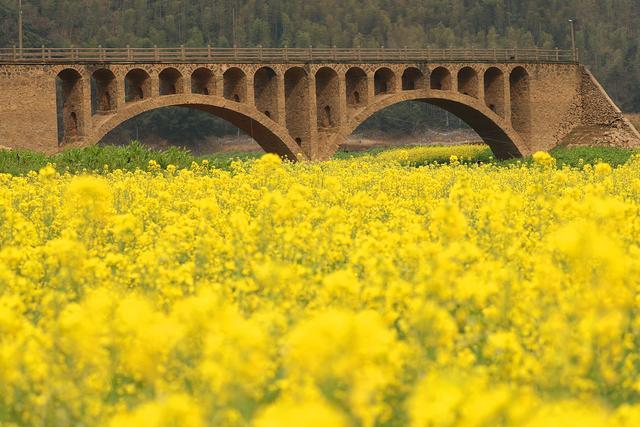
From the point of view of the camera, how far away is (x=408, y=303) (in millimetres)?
6500

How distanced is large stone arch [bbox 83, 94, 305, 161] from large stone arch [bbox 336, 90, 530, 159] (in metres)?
3.09

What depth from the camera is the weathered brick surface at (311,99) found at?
109 feet

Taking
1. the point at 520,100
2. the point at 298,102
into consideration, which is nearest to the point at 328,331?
the point at 298,102

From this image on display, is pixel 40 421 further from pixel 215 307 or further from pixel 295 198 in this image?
pixel 295 198

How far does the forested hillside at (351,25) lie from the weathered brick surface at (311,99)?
43.5 m

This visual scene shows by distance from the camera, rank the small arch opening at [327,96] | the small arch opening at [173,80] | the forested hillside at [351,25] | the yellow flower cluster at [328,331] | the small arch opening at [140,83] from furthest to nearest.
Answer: the forested hillside at [351,25] → the small arch opening at [327,96] → the small arch opening at [173,80] → the small arch opening at [140,83] → the yellow flower cluster at [328,331]

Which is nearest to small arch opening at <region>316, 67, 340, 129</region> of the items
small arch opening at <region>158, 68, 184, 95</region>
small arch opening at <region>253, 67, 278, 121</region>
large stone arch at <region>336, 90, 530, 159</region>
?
large stone arch at <region>336, 90, 530, 159</region>

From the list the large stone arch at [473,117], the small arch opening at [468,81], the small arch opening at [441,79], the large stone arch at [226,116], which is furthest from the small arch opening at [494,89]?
the large stone arch at [226,116]

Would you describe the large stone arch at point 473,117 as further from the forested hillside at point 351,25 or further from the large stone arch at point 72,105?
the forested hillside at point 351,25

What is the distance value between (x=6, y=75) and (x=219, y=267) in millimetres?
26513

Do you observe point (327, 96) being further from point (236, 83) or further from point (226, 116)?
point (226, 116)

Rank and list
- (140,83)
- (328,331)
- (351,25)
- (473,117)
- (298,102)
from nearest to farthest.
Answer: (328,331) < (140,83) < (298,102) < (473,117) < (351,25)

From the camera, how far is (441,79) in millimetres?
44688

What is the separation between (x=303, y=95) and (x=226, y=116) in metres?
3.75
